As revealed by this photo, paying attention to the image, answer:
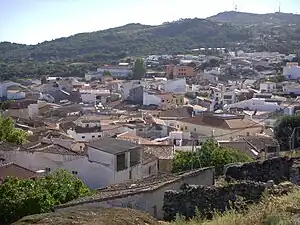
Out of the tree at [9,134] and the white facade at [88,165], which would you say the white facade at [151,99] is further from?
the white facade at [88,165]

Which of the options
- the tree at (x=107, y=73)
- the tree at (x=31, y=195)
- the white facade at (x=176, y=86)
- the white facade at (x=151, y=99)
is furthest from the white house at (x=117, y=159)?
the tree at (x=107, y=73)

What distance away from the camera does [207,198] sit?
353 inches

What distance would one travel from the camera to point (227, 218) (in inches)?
260

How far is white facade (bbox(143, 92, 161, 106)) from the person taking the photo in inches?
2378

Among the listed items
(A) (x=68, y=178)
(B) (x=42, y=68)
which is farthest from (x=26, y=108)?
(B) (x=42, y=68)

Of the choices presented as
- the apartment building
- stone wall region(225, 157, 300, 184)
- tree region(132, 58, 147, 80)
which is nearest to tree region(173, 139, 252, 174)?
stone wall region(225, 157, 300, 184)

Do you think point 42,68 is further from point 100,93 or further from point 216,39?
point 216,39

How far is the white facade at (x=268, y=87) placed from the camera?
222 ft

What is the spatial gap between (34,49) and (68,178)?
157 meters

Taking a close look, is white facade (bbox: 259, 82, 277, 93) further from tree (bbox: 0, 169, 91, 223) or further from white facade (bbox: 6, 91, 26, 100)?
tree (bbox: 0, 169, 91, 223)

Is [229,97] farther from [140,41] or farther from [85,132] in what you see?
[140,41]

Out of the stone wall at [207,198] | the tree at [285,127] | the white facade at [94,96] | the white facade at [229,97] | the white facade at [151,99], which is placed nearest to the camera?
the stone wall at [207,198]

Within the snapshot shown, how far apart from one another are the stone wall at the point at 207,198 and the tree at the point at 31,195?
4.86 metres

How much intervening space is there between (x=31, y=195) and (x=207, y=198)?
20.2 feet
